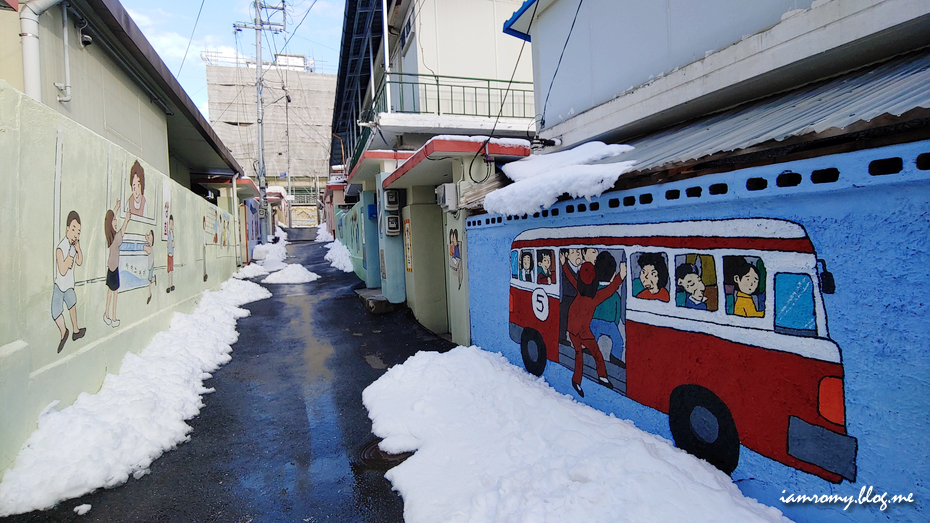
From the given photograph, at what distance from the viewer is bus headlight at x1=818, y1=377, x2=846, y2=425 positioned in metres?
2.51

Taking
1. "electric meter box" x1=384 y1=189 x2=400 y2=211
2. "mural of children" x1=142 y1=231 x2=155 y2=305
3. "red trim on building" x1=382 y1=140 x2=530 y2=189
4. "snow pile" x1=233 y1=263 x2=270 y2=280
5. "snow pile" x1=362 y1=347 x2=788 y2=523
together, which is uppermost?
"red trim on building" x1=382 y1=140 x2=530 y2=189

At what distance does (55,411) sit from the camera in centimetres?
411

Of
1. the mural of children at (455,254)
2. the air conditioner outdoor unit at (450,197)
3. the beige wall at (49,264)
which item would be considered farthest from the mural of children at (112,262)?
the mural of children at (455,254)

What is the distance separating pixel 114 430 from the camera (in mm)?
4227

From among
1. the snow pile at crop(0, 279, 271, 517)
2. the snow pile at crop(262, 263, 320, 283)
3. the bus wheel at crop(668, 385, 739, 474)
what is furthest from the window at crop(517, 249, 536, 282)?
the snow pile at crop(262, 263, 320, 283)

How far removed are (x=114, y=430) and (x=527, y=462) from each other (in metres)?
3.88

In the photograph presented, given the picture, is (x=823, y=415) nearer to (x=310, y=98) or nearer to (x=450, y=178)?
(x=450, y=178)

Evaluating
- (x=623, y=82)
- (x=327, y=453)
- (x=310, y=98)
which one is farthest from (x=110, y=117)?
(x=310, y=98)

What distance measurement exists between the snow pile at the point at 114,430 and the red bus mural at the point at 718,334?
4435mm

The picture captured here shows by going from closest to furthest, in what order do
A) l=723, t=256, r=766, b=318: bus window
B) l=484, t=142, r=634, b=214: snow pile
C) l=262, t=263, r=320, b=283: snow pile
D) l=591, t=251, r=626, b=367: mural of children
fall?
1. l=723, t=256, r=766, b=318: bus window
2. l=484, t=142, r=634, b=214: snow pile
3. l=591, t=251, r=626, b=367: mural of children
4. l=262, t=263, r=320, b=283: snow pile

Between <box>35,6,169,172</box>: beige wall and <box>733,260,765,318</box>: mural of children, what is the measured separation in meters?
8.29

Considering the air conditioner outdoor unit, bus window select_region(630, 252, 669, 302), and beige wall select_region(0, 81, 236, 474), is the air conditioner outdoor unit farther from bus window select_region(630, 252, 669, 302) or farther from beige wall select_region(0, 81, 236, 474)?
beige wall select_region(0, 81, 236, 474)

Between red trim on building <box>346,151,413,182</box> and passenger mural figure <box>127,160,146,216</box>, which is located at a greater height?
red trim on building <box>346,151,413,182</box>

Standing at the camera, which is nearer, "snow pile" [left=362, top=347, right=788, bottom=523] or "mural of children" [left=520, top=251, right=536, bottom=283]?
"snow pile" [left=362, top=347, right=788, bottom=523]
